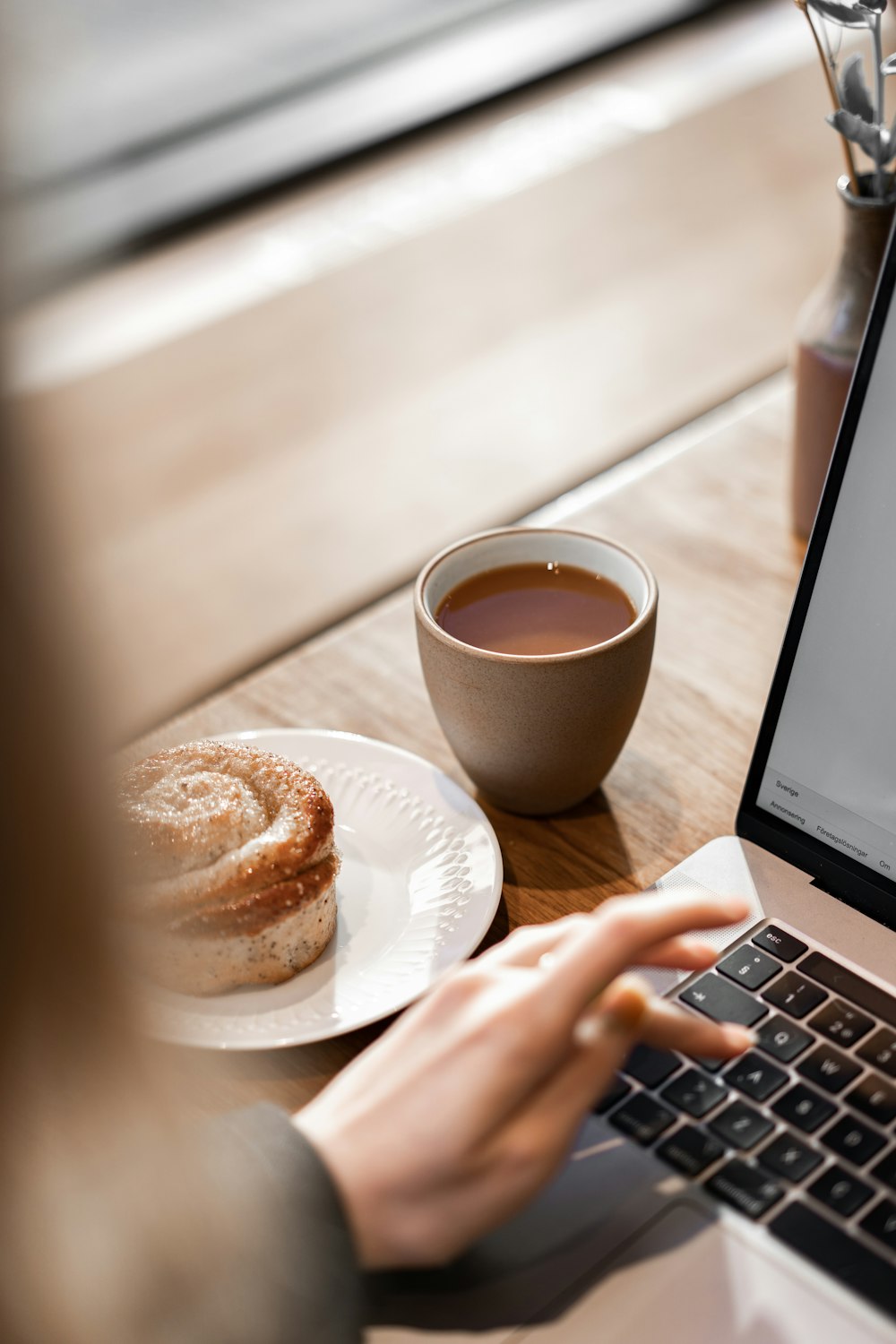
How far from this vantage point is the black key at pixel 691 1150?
0.47 m

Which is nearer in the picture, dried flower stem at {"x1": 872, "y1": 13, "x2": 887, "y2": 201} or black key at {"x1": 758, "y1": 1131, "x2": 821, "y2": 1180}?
black key at {"x1": 758, "y1": 1131, "x2": 821, "y2": 1180}

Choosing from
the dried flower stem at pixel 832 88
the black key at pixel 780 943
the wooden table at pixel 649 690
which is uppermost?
the dried flower stem at pixel 832 88

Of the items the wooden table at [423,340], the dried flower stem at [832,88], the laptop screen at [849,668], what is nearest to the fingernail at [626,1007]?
the laptop screen at [849,668]

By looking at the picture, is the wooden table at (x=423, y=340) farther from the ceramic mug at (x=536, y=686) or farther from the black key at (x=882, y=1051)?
the black key at (x=882, y=1051)

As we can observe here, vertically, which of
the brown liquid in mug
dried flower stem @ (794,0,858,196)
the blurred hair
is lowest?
the brown liquid in mug

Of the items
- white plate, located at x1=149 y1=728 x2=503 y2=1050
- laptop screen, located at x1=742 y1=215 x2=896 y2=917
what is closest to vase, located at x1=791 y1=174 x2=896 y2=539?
laptop screen, located at x1=742 y1=215 x2=896 y2=917

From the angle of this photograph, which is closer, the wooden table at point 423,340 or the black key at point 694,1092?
the black key at point 694,1092

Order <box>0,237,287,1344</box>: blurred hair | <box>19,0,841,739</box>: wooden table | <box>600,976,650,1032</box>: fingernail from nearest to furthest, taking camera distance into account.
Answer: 1. <box>0,237,287,1344</box>: blurred hair
2. <box>600,976,650,1032</box>: fingernail
3. <box>19,0,841,739</box>: wooden table

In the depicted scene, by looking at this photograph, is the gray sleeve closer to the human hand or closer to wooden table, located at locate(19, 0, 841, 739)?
the human hand

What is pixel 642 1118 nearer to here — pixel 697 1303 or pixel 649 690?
pixel 697 1303

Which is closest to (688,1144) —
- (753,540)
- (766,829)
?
(766,829)

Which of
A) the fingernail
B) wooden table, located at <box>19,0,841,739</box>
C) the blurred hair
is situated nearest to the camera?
the blurred hair

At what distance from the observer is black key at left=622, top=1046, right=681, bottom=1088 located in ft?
1.64

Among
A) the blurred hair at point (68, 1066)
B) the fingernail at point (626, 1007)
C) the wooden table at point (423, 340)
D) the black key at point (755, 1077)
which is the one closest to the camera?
the blurred hair at point (68, 1066)
